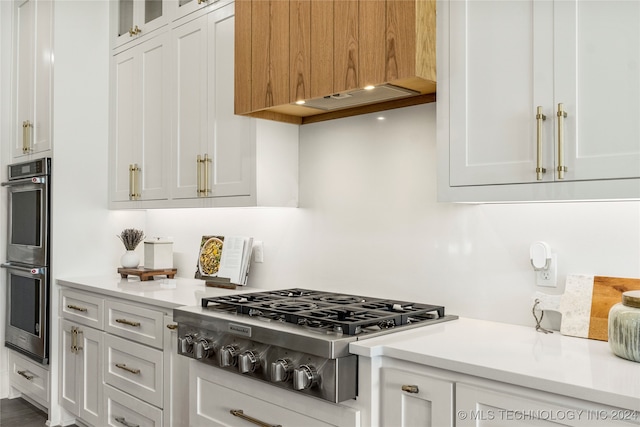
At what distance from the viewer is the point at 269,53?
2309 mm

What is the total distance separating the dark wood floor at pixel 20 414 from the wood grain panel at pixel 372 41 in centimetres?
299

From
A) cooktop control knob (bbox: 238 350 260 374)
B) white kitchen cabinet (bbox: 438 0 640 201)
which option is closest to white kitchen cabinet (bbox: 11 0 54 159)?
cooktop control knob (bbox: 238 350 260 374)

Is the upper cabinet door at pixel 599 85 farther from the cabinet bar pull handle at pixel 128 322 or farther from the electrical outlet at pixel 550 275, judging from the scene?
the cabinet bar pull handle at pixel 128 322

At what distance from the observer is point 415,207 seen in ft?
7.52

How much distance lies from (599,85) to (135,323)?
2247 mm

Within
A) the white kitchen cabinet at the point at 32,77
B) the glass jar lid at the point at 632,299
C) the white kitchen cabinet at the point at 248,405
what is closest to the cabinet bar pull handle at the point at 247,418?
the white kitchen cabinet at the point at 248,405

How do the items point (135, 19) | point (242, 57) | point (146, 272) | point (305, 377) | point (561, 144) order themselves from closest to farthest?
point (561, 144) → point (305, 377) → point (242, 57) → point (146, 272) → point (135, 19)

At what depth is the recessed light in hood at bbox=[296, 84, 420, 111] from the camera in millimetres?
2074

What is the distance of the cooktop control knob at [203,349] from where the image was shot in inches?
81.0

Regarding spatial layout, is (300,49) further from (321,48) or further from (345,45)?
(345,45)

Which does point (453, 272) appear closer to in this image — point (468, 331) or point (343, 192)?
point (468, 331)

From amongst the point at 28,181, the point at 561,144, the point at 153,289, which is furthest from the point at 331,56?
the point at 28,181

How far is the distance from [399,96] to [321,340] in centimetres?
105

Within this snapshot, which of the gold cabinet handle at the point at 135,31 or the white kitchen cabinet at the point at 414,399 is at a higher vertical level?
the gold cabinet handle at the point at 135,31
